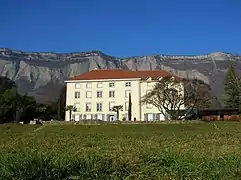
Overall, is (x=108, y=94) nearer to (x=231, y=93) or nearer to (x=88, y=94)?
(x=88, y=94)

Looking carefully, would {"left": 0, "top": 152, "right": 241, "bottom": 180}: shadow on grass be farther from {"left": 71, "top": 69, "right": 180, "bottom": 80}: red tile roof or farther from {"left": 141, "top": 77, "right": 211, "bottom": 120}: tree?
{"left": 71, "top": 69, "right": 180, "bottom": 80}: red tile roof

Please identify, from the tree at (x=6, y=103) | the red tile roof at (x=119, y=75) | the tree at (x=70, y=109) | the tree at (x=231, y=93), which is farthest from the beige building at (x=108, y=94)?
the tree at (x=231, y=93)

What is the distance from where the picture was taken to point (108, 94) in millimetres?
73500

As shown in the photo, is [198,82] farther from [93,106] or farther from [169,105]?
[93,106]

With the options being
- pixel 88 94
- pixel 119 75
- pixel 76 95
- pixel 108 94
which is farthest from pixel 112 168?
pixel 119 75

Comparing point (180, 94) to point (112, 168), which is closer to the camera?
point (112, 168)

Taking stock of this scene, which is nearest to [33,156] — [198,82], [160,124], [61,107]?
[160,124]

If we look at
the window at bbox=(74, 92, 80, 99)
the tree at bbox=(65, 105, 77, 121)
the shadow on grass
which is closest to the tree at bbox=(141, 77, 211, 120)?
the tree at bbox=(65, 105, 77, 121)

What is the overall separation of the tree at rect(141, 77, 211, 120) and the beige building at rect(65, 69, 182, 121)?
Result: 1504 centimetres

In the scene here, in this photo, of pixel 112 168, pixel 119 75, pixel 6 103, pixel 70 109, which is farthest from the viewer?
pixel 119 75

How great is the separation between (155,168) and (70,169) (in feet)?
5.68

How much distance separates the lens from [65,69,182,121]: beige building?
71494 mm

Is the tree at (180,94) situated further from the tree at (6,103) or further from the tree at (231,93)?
the tree at (6,103)

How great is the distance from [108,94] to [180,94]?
2233 cm
